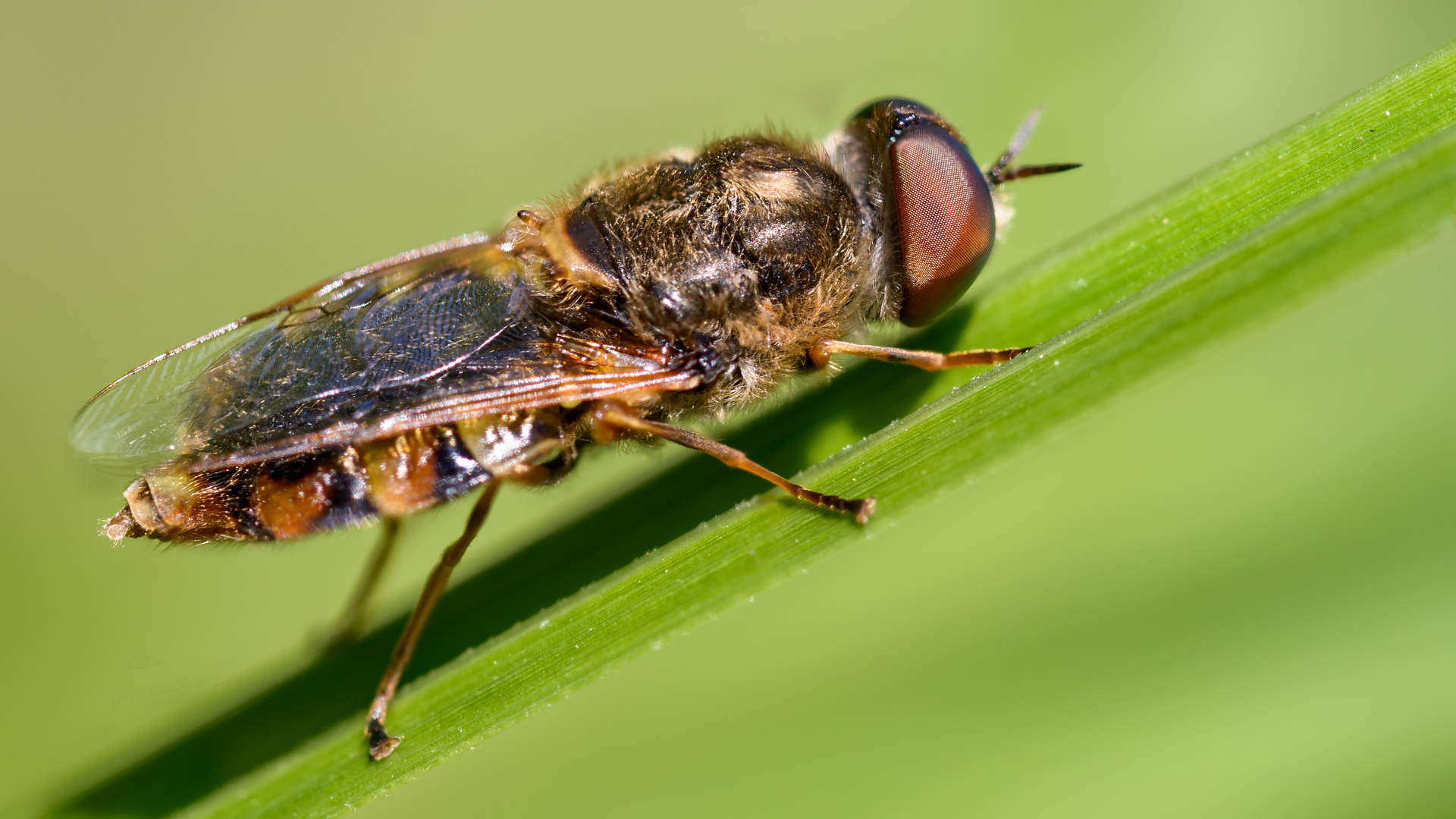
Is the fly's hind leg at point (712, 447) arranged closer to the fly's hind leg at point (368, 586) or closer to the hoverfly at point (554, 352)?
the hoverfly at point (554, 352)

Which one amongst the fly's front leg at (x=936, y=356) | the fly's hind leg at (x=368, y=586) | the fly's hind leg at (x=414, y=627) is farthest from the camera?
the fly's hind leg at (x=368, y=586)

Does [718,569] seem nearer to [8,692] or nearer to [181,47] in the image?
[8,692]

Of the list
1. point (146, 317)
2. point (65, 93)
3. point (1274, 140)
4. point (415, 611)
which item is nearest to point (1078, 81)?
point (1274, 140)

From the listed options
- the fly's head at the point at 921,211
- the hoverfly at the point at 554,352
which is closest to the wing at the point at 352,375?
the hoverfly at the point at 554,352

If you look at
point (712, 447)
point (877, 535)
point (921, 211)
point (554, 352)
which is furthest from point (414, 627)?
point (921, 211)

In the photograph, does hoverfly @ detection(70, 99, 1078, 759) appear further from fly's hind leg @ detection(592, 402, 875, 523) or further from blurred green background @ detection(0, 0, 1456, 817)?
blurred green background @ detection(0, 0, 1456, 817)
